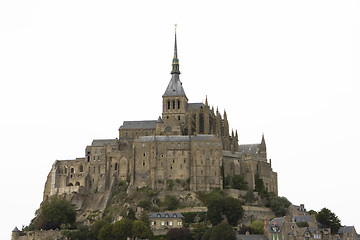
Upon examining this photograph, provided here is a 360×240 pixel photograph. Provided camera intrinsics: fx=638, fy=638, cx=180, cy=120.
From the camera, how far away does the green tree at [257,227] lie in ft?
323

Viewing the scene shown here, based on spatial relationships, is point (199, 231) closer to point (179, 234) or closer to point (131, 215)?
point (179, 234)

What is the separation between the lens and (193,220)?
351ft

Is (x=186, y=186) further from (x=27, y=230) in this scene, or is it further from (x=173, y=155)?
(x=27, y=230)

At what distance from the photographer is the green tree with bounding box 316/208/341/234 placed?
10081 cm

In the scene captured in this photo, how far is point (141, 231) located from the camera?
315 ft

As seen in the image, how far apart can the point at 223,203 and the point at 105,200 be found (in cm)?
2656

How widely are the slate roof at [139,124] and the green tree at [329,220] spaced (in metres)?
41.5

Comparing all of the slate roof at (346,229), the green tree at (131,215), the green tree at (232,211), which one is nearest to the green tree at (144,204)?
the green tree at (131,215)

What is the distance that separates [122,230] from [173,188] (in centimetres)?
2128

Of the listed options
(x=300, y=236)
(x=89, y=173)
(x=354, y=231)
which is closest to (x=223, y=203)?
(x=300, y=236)

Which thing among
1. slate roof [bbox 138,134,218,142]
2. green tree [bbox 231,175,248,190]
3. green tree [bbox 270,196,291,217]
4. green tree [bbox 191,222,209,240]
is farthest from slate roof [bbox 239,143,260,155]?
green tree [bbox 191,222,209,240]

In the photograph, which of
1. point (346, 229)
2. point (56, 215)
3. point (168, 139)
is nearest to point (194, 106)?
point (168, 139)

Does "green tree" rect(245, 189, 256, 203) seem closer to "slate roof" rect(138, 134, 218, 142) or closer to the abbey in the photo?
the abbey

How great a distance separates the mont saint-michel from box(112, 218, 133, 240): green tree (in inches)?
6.3
